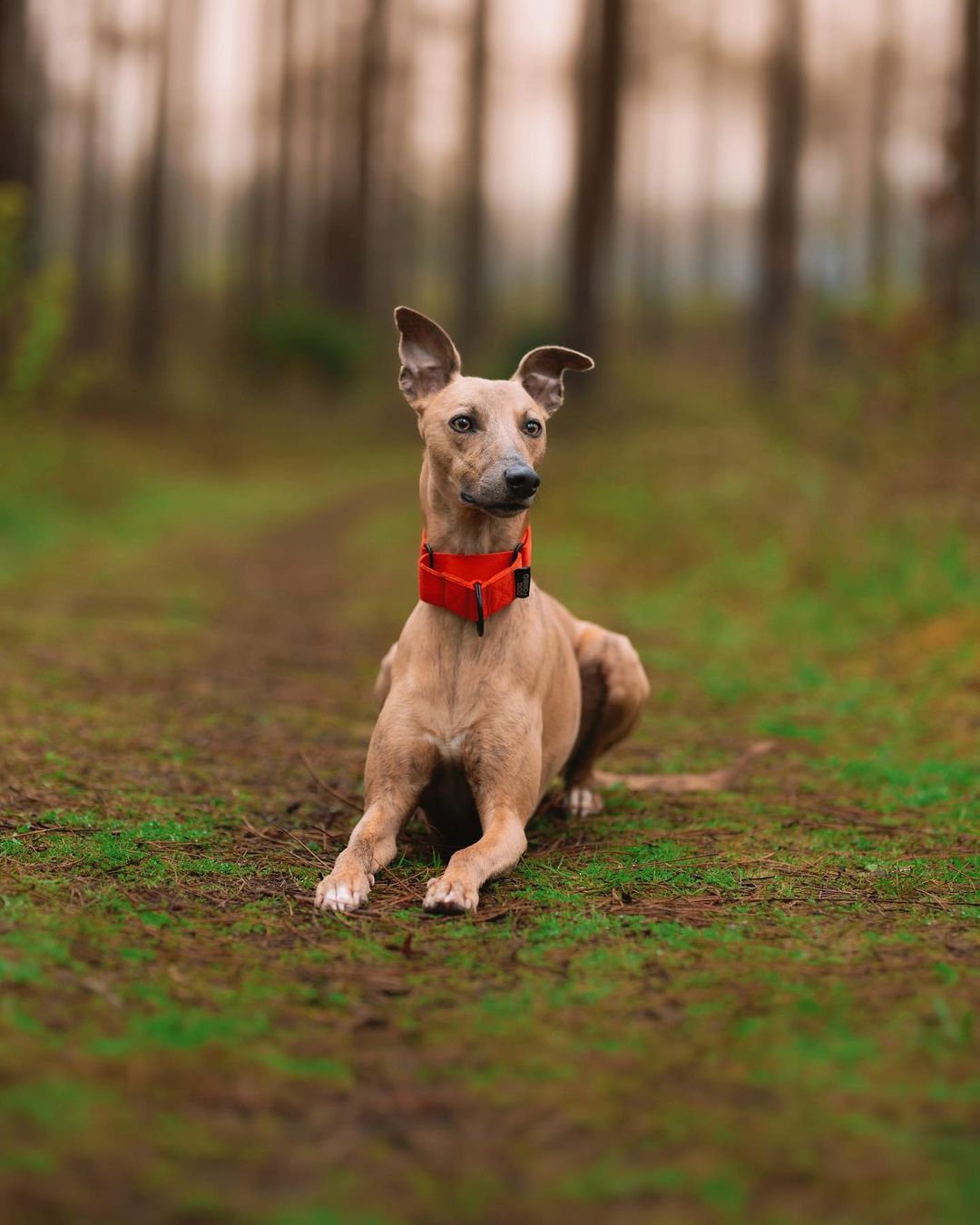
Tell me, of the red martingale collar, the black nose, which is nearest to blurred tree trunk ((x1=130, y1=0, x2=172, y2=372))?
the red martingale collar

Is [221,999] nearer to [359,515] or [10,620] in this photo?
[10,620]

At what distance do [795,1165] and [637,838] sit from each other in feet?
7.88

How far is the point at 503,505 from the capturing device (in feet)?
13.1

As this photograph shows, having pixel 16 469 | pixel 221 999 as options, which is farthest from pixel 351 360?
pixel 221 999

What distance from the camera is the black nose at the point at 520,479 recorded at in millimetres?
3936

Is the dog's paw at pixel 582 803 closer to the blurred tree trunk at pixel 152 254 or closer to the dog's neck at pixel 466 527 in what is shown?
the dog's neck at pixel 466 527

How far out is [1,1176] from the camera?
1966 millimetres

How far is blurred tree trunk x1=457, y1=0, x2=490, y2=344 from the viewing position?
34.4 metres

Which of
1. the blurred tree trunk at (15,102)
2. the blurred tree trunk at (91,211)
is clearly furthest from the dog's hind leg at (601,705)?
the blurred tree trunk at (91,211)

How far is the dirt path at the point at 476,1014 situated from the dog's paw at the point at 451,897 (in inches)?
2.6

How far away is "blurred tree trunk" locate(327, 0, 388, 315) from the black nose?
30.1 m

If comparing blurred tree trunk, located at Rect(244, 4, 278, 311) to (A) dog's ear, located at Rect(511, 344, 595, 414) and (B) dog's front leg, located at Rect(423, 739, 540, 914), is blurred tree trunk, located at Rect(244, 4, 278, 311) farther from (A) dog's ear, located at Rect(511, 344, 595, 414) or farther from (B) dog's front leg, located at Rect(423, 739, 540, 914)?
(B) dog's front leg, located at Rect(423, 739, 540, 914)

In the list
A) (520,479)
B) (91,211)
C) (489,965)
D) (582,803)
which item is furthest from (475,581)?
(91,211)

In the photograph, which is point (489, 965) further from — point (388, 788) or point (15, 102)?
point (15, 102)
